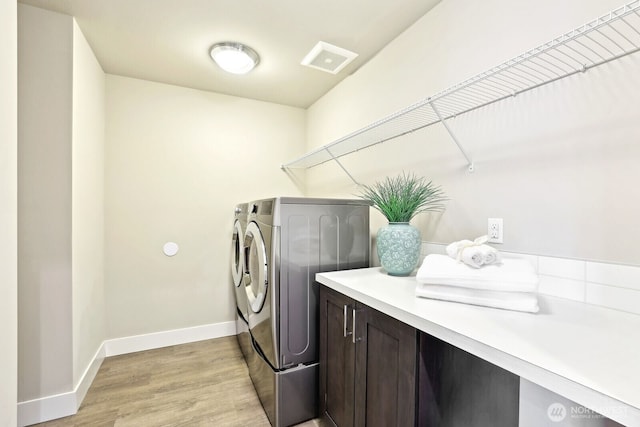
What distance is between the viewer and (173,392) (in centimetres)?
197

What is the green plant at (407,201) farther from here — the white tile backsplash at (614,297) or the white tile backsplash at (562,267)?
the white tile backsplash at (614,297)

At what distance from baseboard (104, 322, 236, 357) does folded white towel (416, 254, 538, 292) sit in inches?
94.2

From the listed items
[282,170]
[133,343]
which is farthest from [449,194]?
[133,343]

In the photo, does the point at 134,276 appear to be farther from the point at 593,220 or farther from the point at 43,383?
the point at 593,220

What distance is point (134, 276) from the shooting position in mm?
2578

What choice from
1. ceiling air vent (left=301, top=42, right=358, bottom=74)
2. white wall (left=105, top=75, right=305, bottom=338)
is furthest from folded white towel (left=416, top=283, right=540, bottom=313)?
white wall (left=105, top=75, right=305, bottom=338)

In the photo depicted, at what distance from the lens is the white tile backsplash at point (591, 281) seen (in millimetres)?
967

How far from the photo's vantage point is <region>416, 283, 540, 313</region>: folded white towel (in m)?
0.96

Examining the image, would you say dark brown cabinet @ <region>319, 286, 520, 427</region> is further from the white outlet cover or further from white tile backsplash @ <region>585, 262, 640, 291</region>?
the white outlet cover

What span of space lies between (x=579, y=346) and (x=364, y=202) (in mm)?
1269

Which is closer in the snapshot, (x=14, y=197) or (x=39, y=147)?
(x=14, y=197)

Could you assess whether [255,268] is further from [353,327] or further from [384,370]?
[384,370]

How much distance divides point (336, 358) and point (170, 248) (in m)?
1.97

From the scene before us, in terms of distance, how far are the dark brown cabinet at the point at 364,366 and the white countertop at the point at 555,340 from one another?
0.31 ft
